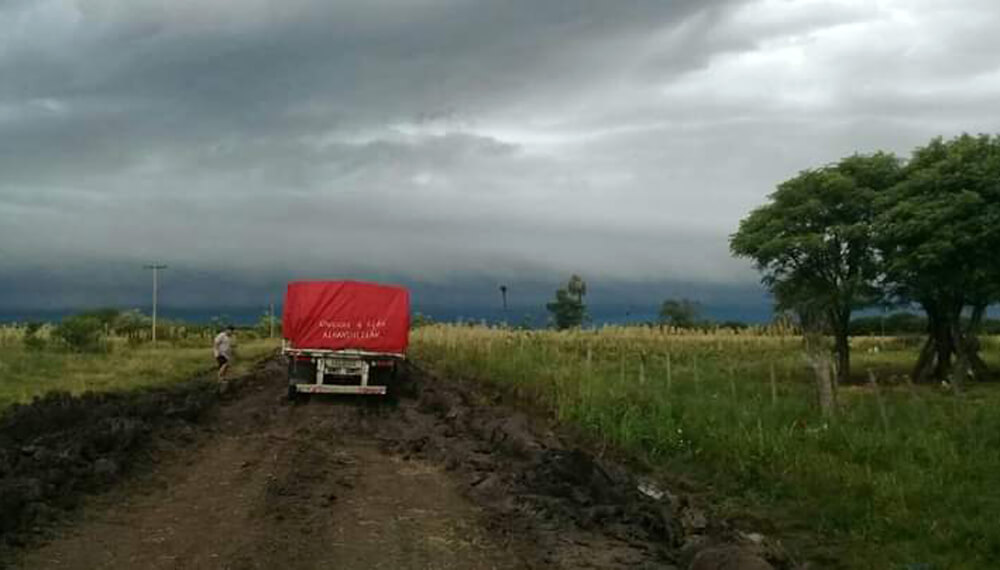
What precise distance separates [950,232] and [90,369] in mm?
26395

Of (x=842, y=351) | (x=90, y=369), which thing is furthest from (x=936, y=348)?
(x=90, y=369)

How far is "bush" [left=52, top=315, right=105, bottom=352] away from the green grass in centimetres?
98

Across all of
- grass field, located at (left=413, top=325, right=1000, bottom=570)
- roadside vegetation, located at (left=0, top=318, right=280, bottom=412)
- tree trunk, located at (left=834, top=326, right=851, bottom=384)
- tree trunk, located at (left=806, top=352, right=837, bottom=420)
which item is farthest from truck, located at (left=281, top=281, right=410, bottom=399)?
tree trunk, located at (left=834, top=326, right=851, bottom=384)

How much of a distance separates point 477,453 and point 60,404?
963 centimetres

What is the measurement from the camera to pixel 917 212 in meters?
28.7

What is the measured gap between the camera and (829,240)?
3434cm

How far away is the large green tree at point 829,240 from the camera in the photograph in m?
34.0

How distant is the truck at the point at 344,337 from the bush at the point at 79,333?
21.0 metres

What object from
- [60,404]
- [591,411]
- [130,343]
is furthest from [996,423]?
[130,343]

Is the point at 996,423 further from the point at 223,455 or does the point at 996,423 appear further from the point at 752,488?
the point at 223,455

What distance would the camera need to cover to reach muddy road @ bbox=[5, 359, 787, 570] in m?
8.72

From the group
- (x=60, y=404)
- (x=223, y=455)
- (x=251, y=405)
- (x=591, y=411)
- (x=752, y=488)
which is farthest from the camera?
(x=251, y=405)

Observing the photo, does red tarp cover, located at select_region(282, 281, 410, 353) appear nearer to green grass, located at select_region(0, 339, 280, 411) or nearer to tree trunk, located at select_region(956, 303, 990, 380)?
green grass, located at select_region(0, 339, 280, 411)

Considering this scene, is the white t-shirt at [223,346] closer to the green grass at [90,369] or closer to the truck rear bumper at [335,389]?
the green grass at [90,369]
